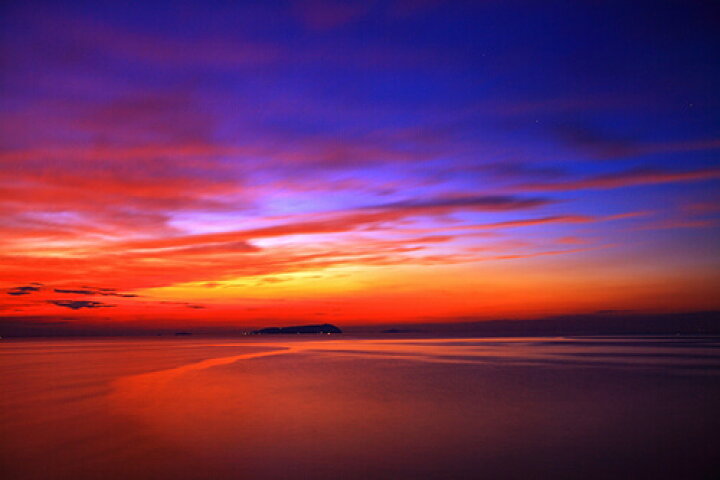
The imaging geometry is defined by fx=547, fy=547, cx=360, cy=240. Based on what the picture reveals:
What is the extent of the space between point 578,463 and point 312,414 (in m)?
8.07

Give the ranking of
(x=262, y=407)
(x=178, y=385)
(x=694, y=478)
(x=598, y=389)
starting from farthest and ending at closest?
(x=178, y=385), (x=598, y=389), (x=262, y=407), (x=694, y=478)

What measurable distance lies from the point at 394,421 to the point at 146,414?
7.28 metres

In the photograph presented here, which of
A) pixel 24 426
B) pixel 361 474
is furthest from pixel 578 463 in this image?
pixel 24 426

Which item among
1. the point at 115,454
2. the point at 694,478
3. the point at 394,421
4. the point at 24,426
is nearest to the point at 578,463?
Result: the point at 694,478

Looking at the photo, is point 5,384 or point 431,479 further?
point 5,384

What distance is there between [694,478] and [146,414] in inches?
541

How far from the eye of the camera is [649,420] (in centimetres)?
1478

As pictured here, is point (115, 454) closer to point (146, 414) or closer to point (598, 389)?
point (146, 414)

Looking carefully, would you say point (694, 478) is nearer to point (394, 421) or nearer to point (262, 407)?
point (394, 421)

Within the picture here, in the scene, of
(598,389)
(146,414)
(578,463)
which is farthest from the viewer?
(598,389)

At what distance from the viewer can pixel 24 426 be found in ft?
46.4

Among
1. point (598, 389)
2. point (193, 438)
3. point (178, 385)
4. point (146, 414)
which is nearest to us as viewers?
point (193, 438)

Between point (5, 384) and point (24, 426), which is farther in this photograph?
point (5, 384)

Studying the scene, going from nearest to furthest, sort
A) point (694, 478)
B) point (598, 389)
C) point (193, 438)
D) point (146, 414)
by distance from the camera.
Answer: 1. point (694, 478)
2. point (193, 438)
3. point (146, 414)
4. point (598, 389)
